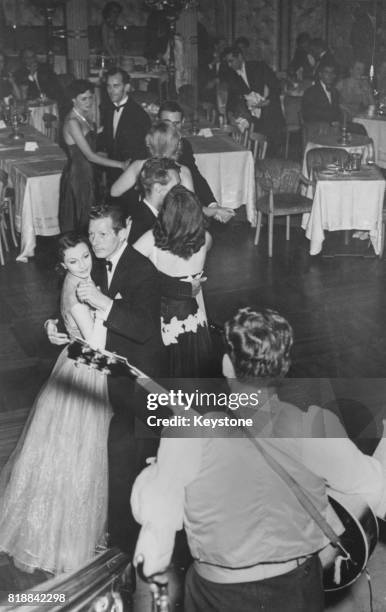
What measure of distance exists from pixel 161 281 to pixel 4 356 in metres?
1.51

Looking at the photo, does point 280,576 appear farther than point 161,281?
No

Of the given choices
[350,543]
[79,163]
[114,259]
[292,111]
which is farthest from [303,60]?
[350,543]

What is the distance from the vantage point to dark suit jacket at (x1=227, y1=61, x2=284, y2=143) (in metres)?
8.59

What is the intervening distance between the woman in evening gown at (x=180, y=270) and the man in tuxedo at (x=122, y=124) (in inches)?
99.4

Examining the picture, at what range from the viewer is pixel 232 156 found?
686 centimetres

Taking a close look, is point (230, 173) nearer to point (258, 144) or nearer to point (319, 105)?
point (258, 144)

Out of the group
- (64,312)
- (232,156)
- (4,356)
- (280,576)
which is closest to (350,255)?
(232,156)

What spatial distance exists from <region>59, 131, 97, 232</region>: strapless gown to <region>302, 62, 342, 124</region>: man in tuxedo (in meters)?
3.18

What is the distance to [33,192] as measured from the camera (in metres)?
6.11

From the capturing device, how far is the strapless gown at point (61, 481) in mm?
2936

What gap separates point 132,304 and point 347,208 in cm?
340

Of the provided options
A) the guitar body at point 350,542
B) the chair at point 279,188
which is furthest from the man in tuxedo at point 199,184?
the guitar body at point 350,542

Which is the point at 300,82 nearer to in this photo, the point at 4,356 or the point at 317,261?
the point at 317,261

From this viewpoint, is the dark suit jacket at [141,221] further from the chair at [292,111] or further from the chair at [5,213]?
Result: the chair at [292,111]
